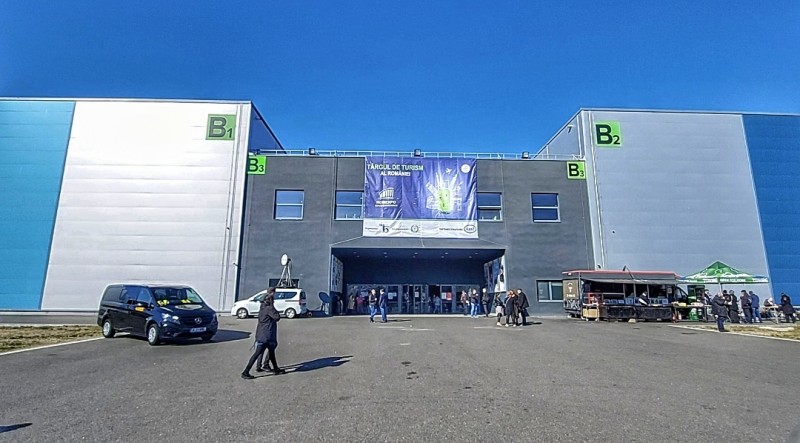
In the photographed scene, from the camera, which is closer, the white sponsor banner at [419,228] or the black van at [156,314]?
the black van at [156,314]

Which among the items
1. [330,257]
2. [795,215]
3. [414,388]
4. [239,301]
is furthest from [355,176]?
[795,215]

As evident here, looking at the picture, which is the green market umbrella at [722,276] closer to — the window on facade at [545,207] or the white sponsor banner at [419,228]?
the window on facade at [545,207]

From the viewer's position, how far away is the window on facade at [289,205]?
2488 centimetres

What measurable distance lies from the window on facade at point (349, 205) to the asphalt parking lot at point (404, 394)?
14.6 metres

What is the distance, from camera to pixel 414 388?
6258mm

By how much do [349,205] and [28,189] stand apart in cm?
1858

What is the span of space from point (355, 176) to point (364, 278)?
7.11 m

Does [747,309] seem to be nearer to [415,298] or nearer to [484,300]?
[484,300]

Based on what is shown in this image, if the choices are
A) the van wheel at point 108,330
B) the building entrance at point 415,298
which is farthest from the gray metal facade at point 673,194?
the van wheel at point 108,330

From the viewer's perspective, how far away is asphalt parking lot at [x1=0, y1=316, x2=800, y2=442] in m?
4.43

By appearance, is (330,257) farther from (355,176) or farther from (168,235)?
(168,235)

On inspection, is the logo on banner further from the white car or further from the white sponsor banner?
the white car

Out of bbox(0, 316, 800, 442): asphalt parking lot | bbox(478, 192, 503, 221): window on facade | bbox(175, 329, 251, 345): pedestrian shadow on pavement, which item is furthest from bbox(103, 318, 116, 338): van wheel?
bbox(478, 192, 503, 221): window on facade

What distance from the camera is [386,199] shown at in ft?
81.8
